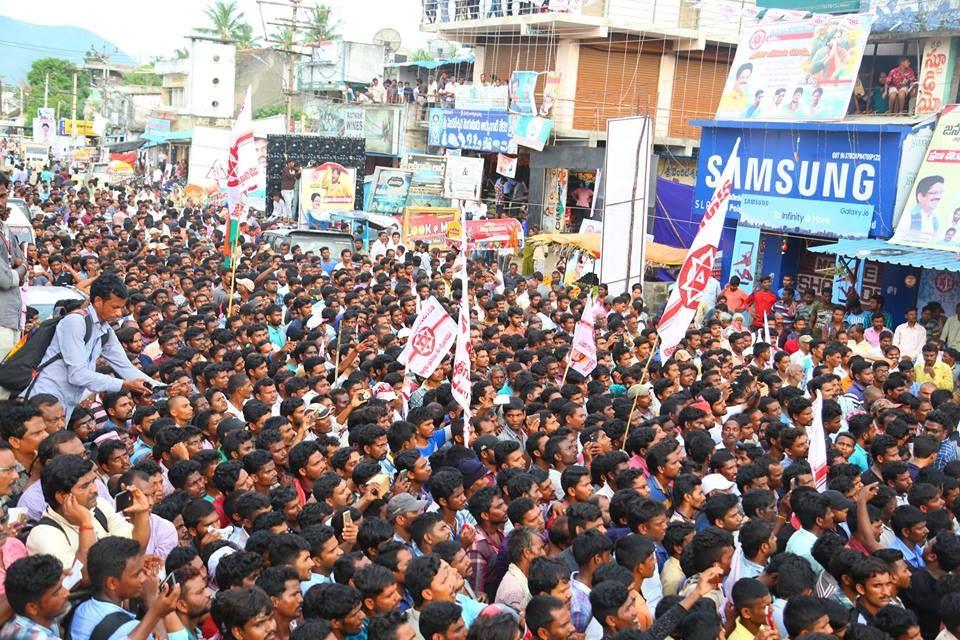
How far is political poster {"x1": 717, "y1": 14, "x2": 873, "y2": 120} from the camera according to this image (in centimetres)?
1762

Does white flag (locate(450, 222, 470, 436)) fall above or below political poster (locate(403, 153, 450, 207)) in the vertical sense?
below

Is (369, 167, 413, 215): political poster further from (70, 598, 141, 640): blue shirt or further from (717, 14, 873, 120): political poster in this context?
(70, 598, 141, 640): blue shirt

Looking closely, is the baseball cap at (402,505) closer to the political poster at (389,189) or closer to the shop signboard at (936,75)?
the shop signboard at (936,75)

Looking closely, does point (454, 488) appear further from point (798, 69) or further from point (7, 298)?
point (798, 69)

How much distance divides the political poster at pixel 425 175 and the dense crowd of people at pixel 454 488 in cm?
1418

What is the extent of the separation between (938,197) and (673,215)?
8241 mm

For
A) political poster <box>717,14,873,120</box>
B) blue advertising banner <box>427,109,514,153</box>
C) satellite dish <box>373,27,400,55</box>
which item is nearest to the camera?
political poster <box>717,14,873,120</box>

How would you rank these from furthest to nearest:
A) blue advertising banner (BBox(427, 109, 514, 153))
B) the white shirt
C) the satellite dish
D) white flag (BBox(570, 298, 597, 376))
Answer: the satellite dish
blue advertising banner (BBox(427, 109, 514, 153))
the white shirt
white flag (BBox(570, 298, 597, 376))

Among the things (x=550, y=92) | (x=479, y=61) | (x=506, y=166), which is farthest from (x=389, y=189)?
(x=479, y=61)

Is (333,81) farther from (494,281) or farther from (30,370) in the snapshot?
(30,370)

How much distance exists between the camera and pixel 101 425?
24.3ft

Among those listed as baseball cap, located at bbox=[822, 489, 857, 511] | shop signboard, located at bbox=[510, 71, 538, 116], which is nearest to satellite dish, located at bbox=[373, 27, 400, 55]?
shop signboard, located at bbox=[510, 71, 538, 116]

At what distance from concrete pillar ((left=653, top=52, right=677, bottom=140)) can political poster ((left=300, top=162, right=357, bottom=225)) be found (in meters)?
9.48

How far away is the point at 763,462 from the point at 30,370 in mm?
4655
